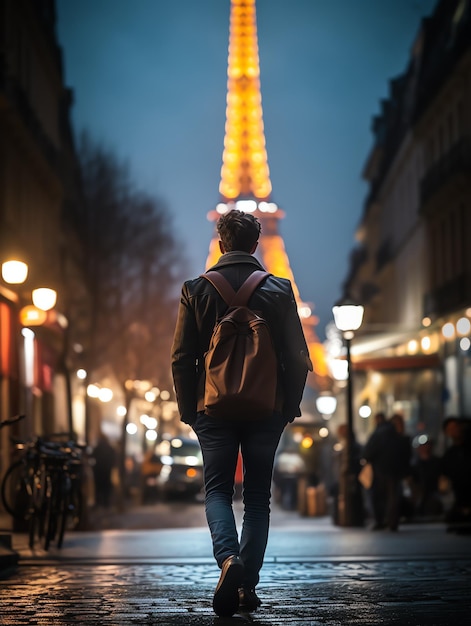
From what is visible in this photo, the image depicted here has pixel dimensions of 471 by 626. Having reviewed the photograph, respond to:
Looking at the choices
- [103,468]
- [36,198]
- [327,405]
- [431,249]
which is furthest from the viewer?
[327,405]

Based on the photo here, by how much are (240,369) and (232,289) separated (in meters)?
0.50

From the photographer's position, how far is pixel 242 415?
7125 millimetres

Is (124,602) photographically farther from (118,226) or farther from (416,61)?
(416,61)

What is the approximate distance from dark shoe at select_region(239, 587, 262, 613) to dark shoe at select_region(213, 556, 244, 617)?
290 millimetres

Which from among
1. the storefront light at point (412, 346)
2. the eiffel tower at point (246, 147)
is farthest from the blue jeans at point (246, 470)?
the eiffel tower at point (246, 147)

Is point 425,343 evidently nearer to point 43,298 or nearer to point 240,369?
point 43,298

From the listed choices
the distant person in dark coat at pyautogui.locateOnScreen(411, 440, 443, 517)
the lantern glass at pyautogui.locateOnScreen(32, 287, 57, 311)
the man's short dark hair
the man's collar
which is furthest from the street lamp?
the man's collar

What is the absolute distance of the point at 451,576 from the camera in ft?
30.6

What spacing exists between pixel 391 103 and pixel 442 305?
25.4 metres

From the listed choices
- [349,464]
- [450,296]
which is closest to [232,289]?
[349,464]

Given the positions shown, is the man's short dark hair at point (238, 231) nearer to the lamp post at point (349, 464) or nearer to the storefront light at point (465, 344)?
the lamp post at point (349, 464)

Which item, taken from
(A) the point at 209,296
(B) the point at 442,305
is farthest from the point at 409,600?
(B) the point at 442,305

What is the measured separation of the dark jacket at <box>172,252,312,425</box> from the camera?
7.37 metres

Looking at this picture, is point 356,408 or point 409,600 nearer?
point 409,600
